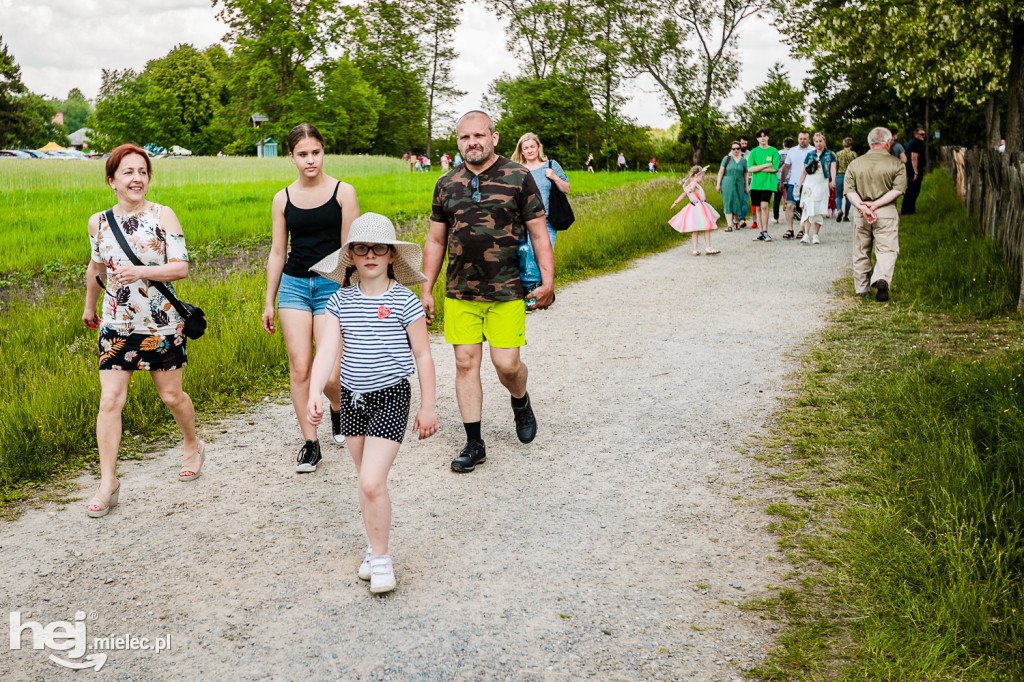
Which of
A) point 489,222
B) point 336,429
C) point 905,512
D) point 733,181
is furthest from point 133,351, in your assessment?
point 733,181

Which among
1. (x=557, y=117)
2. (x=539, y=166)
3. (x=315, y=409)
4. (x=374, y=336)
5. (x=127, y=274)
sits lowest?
(x=315, y=409)

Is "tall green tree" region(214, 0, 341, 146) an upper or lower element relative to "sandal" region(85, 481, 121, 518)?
upper

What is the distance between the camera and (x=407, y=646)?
3.44 m

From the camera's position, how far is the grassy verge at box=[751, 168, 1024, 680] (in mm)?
3287

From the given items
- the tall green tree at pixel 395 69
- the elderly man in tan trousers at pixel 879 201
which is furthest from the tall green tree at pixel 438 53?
the elderly man in tan trousers at pixel 879 201

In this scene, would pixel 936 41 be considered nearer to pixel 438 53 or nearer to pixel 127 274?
pixel 127 274

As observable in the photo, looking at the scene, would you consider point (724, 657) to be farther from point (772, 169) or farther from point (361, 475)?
point (772, 169)

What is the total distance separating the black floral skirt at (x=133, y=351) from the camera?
4.84 meters

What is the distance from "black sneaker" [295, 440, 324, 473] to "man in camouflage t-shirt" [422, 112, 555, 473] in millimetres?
874

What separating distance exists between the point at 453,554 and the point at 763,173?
13.9 m

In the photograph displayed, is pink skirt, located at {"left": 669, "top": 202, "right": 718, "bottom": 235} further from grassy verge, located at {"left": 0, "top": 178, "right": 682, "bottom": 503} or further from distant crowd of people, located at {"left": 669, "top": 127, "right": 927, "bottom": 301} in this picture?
grassy verge, located at {"left": 0, "top": 178, "right": 682, "bottom": 503}

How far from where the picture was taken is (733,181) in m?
18.8

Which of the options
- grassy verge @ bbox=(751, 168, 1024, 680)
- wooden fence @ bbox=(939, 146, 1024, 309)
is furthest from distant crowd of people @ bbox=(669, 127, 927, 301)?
grassy verge @ bbox=(751, 168, 1024, 680)

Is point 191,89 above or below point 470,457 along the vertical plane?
above
